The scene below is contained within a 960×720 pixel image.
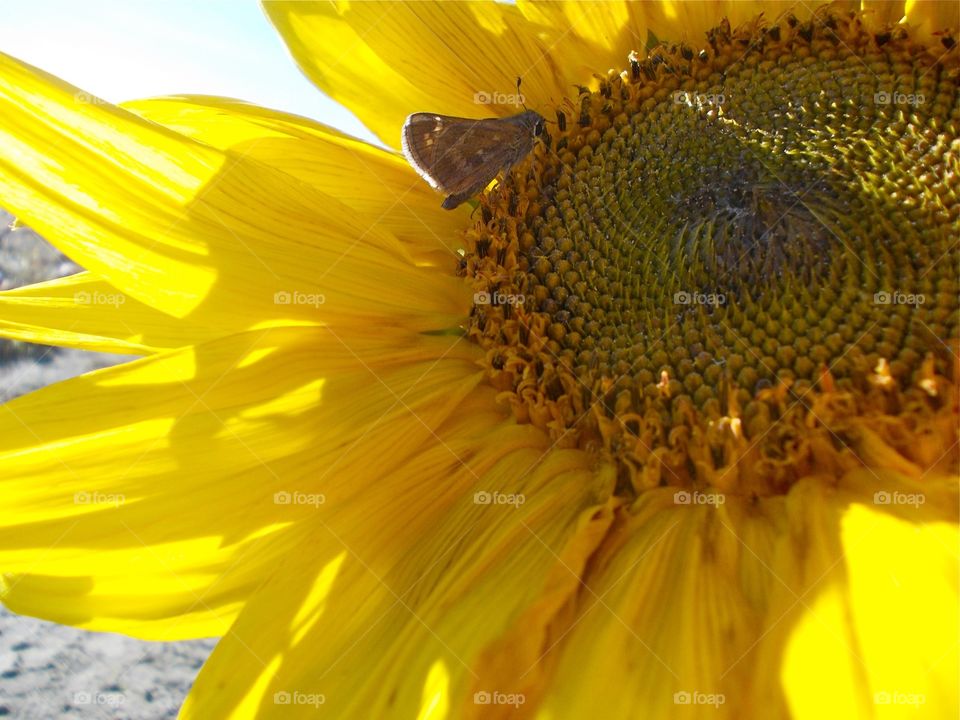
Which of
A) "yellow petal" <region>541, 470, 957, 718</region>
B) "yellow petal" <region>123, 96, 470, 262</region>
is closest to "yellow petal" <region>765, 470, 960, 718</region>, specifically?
"yellow petal" <region>541, 470, 957, 718</region>

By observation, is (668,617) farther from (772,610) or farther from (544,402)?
(544,402)

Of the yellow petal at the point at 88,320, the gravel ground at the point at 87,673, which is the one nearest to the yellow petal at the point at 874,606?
the yellow petal at the point at 88,320

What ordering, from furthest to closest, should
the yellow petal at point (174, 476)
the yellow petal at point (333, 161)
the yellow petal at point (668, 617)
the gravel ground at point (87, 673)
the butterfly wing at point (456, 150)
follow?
the gravel ground at point (87, 673) < the yellow petal at point (333, 161) < the butterfly wing at point (456, 150) < the yellow petal at point (174, 476) < the yellow petal at point (668, 617)

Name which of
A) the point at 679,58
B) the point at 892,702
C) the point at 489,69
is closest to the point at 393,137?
the point at 489,69

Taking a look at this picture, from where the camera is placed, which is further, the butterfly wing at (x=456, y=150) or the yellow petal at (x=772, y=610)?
the butterfly wing at (x=456, y=150)

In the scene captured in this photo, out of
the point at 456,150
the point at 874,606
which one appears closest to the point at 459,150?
the point at 456,150

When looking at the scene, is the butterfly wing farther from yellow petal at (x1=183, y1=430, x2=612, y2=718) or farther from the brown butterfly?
yellow petal at (x1=183, y1=430, x2=612, y2=718)

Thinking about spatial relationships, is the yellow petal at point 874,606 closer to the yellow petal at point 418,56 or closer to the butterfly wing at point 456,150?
the butterfly wing at point 456,150
